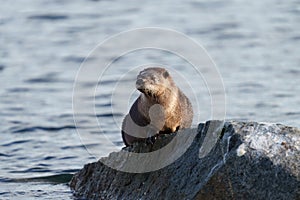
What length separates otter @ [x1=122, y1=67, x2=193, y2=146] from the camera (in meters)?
8.52

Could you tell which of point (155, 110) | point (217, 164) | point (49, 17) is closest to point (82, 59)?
point (49, 17)

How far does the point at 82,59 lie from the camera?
55.9 ft

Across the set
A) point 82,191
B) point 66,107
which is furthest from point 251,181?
point 66,107

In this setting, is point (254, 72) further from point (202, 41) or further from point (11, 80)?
point (11, 80)

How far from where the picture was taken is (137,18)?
19.4 m

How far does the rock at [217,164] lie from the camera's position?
7.32 meters

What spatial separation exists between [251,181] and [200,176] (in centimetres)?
51

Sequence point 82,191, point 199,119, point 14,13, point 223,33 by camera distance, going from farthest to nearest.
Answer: point 14,13 < point 223,33 < point 199,119 < point 82,191

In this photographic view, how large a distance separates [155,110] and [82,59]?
862 centimetres

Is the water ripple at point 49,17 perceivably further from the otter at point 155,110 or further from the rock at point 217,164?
the rock at point 217,164

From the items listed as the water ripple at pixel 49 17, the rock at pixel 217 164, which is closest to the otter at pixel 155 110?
the rock at pixel 217 164

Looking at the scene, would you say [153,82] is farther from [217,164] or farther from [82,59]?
[82,59]

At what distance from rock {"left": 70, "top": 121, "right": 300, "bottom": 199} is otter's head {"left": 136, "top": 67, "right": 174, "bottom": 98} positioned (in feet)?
1.46

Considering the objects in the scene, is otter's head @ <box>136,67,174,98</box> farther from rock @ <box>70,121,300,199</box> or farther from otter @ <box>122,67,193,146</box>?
rock @ <box>70,121,300,199</box>
